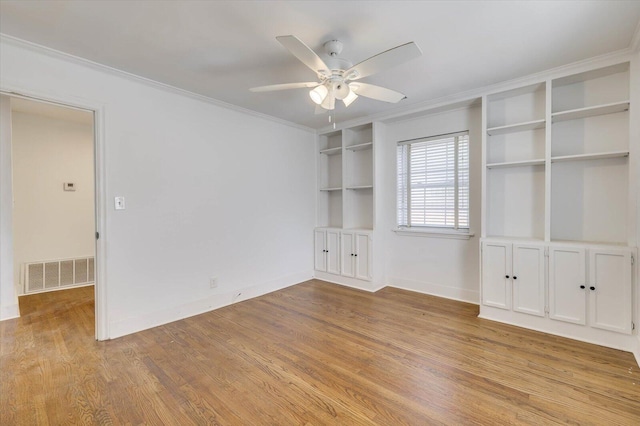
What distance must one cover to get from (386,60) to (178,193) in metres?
2.49

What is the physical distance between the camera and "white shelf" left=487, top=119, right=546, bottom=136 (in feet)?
9.38

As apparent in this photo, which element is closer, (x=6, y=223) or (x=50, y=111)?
(x=6, y=223)

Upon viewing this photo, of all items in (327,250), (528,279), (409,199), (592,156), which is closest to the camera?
(592,156)

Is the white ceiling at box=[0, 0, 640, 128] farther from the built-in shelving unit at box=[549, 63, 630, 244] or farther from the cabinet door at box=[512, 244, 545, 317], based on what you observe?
the cabinet door at box=[512, 244, 545, 317]

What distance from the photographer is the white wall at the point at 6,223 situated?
314 cm

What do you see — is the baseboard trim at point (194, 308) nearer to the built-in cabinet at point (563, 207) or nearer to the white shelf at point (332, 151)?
the white shelf at point (332, 151)

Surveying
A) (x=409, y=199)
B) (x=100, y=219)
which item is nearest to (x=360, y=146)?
(x=409, y=199)

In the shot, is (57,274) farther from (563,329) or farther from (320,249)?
(563,329)

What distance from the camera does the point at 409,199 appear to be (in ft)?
13.5

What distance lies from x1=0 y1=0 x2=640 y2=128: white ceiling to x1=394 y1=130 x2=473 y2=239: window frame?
3.31ft

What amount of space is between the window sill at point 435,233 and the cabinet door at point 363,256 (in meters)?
0.48

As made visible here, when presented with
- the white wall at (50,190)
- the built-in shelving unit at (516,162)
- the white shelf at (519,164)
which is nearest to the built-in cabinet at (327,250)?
the built-in shelving unit at (516,162)

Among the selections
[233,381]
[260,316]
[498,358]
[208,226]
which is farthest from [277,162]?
[498,358]

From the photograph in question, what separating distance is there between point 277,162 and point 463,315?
3112 millimetres
